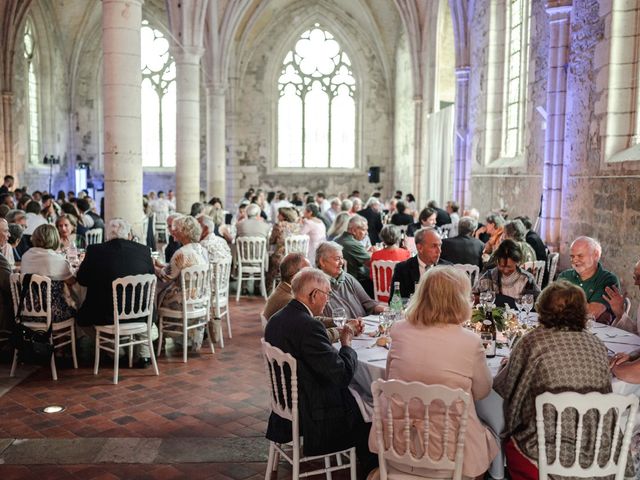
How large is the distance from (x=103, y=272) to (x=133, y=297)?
42 centimetres

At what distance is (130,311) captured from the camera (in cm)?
627

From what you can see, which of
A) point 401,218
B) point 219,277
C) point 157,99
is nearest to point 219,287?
point 219,277

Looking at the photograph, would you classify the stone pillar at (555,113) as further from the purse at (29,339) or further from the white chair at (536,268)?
the purse at (29,339)

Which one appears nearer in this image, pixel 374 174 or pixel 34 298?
pixel 34 298

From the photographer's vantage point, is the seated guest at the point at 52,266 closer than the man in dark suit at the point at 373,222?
Yes

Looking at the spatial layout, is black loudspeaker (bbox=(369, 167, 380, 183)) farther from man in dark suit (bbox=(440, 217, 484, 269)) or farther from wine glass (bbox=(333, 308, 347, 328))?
wine glass (bbox=(333, 308, 347, 328))

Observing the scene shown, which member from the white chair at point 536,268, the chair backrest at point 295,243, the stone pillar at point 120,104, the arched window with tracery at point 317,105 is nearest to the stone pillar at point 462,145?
the chair backrest at point 295,243

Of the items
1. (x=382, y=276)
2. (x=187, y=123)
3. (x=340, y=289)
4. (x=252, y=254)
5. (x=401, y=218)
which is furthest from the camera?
(x=187, y=123)

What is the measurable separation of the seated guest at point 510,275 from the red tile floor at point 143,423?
7.28 ft

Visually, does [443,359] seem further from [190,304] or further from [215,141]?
[215,141]

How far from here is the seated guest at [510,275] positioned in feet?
17.7

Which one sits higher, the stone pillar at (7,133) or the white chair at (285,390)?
the stone pillar at (7,133)

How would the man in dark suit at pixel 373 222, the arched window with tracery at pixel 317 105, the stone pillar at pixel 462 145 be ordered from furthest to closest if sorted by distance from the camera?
the arched window with tracery at pixel 317 105 → the stone pillar at pixel 462 145 → the man in dark suit at pixel 373 222

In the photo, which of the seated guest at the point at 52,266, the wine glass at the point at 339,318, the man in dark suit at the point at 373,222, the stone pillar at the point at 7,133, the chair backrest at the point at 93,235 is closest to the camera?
the wine glass at the point at 339,318
